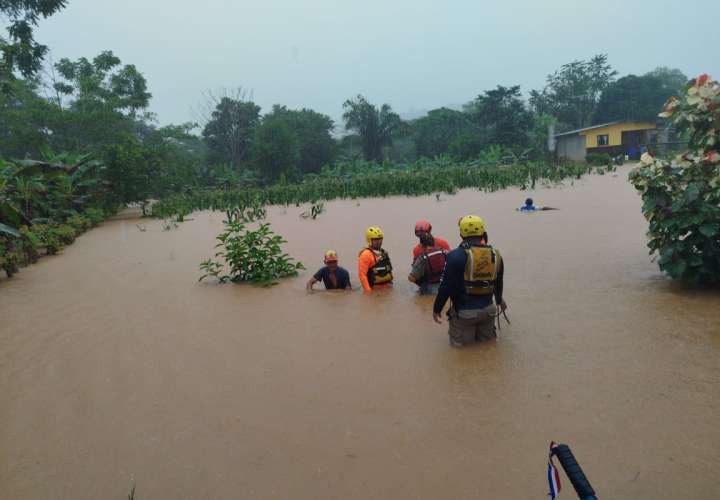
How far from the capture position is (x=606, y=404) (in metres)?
3.92

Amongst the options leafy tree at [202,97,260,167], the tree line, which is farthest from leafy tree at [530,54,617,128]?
Result: leafy tree at [202,97,260,167]

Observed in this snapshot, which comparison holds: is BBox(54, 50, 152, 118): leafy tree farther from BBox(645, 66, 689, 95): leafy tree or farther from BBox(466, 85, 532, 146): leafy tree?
BBox(645, 66, 689, 95): leafy tree

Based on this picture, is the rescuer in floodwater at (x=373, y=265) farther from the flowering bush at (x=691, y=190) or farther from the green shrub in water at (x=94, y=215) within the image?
the green shrub in water at (x=94, y=215)

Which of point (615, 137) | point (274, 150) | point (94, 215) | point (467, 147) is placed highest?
point (274, 150)

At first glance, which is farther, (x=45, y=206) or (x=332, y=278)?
(x=45, y=206)

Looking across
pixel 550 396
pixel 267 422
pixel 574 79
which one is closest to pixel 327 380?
pixel 267 422

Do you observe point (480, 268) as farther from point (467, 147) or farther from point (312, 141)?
point (467, 147)

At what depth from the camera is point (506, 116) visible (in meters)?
44.9

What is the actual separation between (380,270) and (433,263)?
960 millimetres

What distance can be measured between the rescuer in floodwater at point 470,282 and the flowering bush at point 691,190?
268 centimetres

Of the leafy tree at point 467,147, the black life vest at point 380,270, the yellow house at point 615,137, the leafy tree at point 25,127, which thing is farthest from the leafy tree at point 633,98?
the black life vest at point 380,270

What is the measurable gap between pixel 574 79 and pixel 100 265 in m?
60.4

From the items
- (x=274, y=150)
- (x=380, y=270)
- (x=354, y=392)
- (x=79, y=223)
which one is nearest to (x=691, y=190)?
(x=380, y=270)

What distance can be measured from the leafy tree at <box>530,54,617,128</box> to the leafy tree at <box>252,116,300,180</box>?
3613cm
